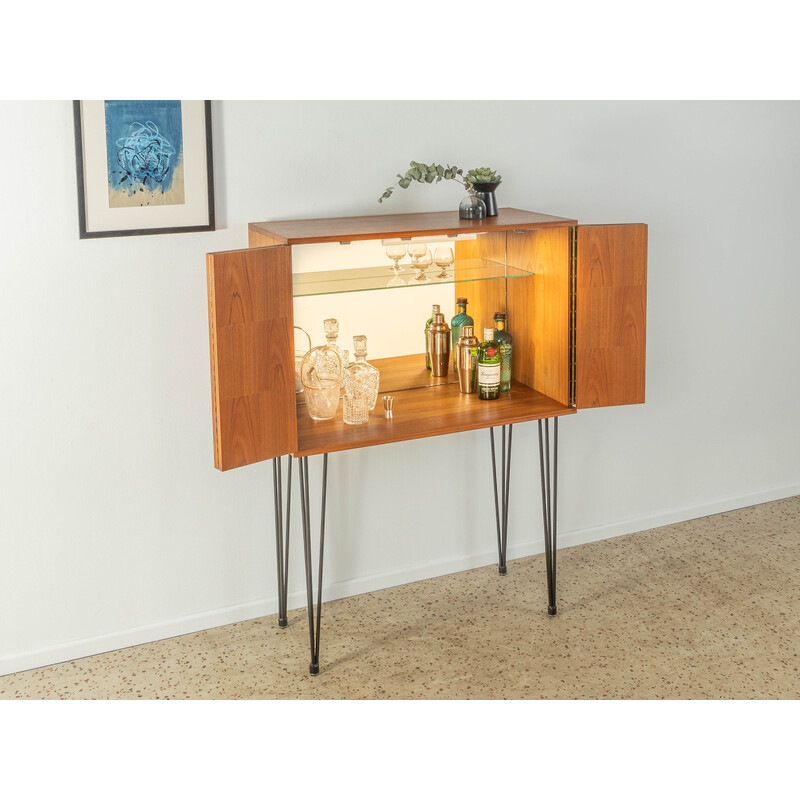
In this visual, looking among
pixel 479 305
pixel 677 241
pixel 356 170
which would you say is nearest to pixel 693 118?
pixel 677 241

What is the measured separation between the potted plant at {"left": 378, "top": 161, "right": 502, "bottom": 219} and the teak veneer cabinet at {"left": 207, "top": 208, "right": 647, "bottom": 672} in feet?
0.17

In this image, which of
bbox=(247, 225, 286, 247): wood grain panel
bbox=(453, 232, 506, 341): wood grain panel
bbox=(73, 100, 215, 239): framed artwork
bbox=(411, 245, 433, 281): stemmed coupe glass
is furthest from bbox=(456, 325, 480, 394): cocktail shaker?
bbox=(73, 100, 215, 239): framed artwork

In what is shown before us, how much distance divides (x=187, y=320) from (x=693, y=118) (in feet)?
6.95

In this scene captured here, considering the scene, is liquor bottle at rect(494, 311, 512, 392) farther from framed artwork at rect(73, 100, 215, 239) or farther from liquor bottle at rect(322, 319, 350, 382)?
framed artwork at rect(73, 100, 215, 239)

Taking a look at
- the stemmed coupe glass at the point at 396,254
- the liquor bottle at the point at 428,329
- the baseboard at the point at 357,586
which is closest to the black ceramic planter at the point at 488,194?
the stemmed coupe glass at the point at 396,254

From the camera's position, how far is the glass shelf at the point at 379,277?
9.65 ft

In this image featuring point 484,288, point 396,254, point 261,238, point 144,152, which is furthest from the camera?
point 484,288

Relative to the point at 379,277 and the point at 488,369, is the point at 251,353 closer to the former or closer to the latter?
the point at 379,277

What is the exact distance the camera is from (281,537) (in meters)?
3.25

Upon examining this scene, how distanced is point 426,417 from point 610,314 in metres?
0.70

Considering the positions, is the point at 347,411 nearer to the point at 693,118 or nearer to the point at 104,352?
the point at 104,352

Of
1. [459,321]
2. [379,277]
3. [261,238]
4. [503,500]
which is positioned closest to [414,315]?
[459,321]

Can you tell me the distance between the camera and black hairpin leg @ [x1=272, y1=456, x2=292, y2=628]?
3.20 metres

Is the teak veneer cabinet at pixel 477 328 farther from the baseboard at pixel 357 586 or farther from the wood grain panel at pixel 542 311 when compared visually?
the baseboard at pixel 357 586
